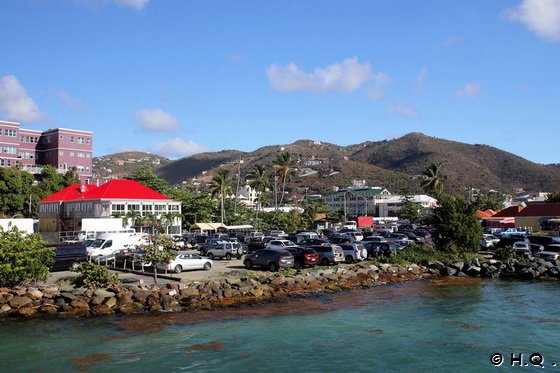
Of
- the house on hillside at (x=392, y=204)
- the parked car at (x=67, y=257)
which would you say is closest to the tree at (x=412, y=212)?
the house on hillside at (x=392, y=204)

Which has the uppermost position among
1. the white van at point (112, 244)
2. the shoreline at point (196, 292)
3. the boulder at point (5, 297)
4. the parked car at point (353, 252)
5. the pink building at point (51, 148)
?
the pink building at point (51, 148)

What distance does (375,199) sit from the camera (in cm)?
14500

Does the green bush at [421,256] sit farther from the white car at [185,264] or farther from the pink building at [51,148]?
the pink building at [51,148]

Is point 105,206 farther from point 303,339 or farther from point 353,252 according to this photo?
point 303,339

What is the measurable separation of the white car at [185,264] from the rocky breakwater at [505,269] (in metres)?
16.9

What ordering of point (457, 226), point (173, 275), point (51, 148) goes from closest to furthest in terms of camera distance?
1. point (173, 275)
2. point (457, 226)
3. point (51, 148)

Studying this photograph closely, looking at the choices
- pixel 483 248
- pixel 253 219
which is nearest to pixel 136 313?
pixel 483 248

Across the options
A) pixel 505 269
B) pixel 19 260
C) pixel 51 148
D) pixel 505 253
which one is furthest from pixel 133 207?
pixel 51 148

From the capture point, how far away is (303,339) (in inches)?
765

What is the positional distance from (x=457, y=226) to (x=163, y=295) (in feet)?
93.4

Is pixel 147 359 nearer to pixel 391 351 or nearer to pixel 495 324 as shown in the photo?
pixel 391 351

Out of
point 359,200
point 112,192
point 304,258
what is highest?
point 112,192

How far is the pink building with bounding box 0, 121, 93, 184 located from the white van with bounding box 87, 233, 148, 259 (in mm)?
64017

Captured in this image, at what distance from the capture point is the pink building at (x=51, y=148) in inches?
3782
